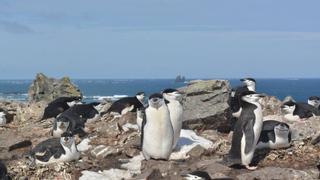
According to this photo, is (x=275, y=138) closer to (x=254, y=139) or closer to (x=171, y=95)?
(x=254, y=139)

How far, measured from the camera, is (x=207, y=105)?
15.4 metres

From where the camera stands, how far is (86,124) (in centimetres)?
1667

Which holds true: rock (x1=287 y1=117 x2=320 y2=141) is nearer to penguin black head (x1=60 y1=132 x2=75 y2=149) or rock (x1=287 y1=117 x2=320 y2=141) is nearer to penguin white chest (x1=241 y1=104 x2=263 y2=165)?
penguin white chest (x1=241 y1=104 x2=263 y2=165)

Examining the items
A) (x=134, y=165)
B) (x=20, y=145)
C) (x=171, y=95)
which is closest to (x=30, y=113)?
(x=20, y=145)

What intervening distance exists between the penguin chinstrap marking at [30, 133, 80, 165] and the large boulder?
63.9 feet

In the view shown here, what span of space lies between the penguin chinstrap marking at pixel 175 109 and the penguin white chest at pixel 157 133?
0.58 m

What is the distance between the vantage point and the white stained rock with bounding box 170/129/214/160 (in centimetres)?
1277

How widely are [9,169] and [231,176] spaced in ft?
14.8

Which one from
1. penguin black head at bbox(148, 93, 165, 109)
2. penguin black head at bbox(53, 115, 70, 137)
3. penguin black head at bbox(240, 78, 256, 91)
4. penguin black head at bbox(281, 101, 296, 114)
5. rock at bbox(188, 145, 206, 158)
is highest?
penguin black head at bbox(240, 78, 256, 91)

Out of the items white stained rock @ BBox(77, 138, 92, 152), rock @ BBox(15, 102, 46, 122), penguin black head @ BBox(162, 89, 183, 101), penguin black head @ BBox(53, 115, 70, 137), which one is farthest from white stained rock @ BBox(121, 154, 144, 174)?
rock @ BBox(15, 102, 46, 122)

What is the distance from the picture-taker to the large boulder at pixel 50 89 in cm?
3489

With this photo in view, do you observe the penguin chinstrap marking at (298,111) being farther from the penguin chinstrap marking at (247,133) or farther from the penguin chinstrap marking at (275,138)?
the penguin chinstrap marking at (247,133)

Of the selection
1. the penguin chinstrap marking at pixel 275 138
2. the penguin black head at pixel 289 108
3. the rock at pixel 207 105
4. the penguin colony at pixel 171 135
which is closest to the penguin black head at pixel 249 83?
the rock at pixel 207 105

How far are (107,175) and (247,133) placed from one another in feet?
9.06
